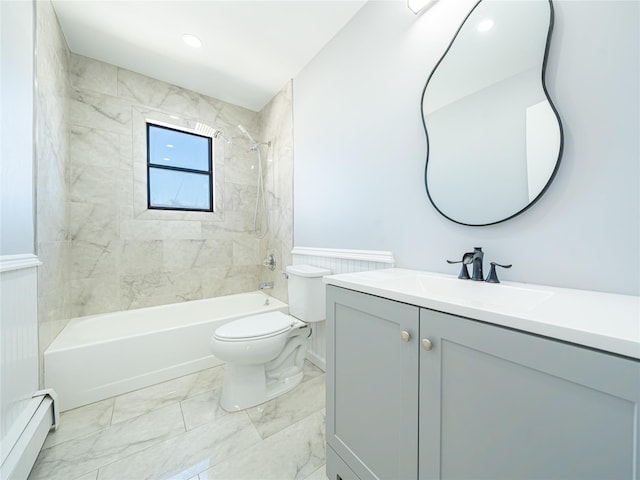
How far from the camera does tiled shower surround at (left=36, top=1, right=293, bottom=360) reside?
61.2 inches

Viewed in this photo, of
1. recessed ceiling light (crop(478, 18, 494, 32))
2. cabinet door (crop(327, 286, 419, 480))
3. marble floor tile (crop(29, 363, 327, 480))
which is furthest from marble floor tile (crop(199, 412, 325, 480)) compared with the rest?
recessed ceiling light (crop(478, 18, 494, 32))

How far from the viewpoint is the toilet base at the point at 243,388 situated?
1.44 meters

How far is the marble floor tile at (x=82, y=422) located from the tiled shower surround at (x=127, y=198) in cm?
45

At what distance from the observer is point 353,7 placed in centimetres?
154

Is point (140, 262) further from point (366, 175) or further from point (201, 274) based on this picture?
point (366, 175)

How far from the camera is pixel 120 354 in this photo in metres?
1.60

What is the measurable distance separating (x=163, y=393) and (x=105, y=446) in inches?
16.6

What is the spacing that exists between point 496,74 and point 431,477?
1436mm

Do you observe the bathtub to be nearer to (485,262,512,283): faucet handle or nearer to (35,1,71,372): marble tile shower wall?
(35,1,71,372): marble tile shower wall

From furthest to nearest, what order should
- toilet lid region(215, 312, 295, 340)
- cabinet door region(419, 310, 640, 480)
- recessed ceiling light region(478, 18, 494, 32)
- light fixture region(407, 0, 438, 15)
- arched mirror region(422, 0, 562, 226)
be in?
toilet lid region(215, 312, 295, 340), light fixture region(407, 0, 438, 15), recessed ceiling light region(478, 18, 494, 32), arched mirror region(422, 0, 562, 226), cabinet door region(419, 310, 640, 480)

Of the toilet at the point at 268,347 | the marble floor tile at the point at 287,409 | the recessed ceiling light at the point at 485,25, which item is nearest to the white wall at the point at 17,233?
the toilet at the point at 268,347

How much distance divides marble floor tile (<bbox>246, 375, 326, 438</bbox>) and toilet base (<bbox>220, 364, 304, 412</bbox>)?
4 centimetres

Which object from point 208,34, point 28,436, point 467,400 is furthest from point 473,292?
point 208,34

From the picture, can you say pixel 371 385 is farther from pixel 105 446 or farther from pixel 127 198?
pixel 127 198
